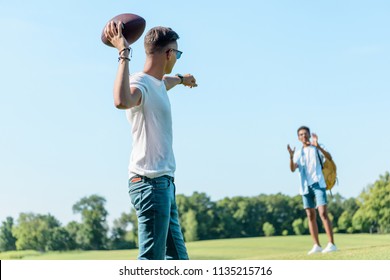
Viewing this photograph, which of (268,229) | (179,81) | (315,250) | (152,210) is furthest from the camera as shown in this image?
(268,229)

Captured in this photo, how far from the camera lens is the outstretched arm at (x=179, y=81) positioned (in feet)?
15.7

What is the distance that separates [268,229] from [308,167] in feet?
74.8

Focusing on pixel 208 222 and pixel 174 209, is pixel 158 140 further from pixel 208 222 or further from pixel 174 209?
pixel 208 222

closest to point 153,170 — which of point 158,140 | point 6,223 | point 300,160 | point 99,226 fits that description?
point 158,140

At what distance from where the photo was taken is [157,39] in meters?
3.99

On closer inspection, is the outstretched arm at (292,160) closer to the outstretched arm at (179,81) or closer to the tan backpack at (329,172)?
the tan backpack at (329,172)

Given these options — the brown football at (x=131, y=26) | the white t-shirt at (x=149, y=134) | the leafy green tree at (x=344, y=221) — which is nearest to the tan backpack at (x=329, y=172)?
the brown football at (x=131, y=26)

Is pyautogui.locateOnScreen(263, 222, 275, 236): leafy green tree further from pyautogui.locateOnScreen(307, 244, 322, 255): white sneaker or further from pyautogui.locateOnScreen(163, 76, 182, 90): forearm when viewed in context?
pyautogui.locateOnScreen(163, 76, 182, 90): forearm

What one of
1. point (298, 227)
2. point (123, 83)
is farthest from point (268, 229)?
point (123, 83)

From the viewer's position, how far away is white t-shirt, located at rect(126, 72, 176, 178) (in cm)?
377

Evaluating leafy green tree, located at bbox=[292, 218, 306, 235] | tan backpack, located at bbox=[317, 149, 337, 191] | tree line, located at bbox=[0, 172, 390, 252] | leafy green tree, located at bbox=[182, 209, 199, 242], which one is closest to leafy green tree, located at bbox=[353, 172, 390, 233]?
tree line, located at bbox=[0, 172, 390, 252]

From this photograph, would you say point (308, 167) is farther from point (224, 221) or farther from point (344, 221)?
point (344, 221)

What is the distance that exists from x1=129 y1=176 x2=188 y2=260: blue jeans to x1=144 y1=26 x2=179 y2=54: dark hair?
88 centimetres
